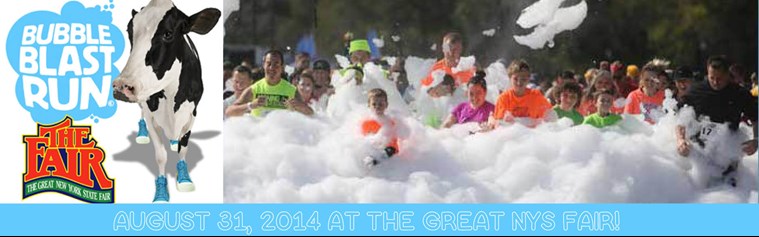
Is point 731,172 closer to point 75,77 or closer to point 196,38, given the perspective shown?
point 196,38

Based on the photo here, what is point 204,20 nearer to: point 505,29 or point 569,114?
point 505,29

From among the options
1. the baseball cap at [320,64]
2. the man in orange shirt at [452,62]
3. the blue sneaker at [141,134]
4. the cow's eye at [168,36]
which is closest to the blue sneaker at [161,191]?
the blue sneaker at [141,134]

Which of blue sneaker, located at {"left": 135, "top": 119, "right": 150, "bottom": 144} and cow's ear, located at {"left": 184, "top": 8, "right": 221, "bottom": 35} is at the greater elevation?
cow's ear, located at {"left": 184, "top": 8, "right": 221, "bottom": 35}

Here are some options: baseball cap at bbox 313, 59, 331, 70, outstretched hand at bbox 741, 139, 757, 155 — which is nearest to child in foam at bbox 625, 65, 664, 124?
outstretched hand at bbox 741, 139, 757, 155

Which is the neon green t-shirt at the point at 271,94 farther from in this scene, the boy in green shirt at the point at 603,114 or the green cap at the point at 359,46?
the boy in green shirt at the point at 603,114

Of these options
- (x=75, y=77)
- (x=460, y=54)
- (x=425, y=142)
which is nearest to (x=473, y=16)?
(x=460, y=54)

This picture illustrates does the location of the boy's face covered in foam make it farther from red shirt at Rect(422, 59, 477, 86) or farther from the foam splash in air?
the foam splash in air

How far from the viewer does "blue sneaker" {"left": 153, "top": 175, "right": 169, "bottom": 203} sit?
682cm

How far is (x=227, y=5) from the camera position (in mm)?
6852

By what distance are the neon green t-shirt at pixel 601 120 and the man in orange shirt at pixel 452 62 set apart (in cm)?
66

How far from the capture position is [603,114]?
7.30m

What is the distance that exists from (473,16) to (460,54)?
0.21m

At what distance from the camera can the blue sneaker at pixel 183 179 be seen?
6828 millimetres

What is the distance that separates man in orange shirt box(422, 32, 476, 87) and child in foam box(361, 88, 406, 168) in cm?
30
